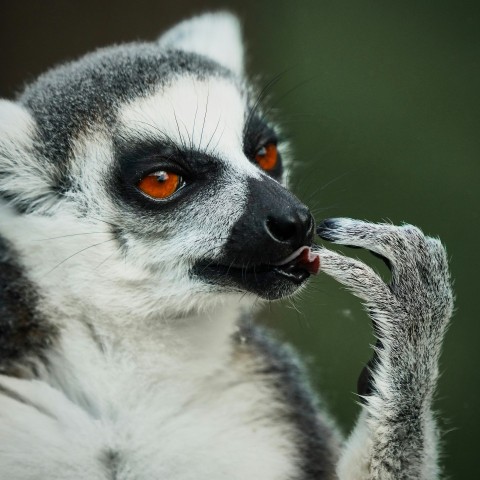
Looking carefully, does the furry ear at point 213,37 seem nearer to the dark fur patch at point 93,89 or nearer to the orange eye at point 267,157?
the dark fur patch at point 93,89

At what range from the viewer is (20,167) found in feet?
5.86

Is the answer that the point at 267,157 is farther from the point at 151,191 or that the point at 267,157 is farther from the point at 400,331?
the point at 400,331

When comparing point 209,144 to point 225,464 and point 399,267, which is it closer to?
point 399,267

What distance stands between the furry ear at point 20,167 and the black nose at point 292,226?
534 mm

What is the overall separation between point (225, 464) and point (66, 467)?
0.35 metres

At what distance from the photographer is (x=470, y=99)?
1.93 meters

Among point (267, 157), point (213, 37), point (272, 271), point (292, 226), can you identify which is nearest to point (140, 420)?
point (272, 271)

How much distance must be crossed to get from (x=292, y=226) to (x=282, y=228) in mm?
24

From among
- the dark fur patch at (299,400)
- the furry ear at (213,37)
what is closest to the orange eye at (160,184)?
the dark fur patch at (299,400)

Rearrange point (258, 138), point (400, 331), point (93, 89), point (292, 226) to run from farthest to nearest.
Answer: point (258, 138)
point (93, 89)
point (400, 331)
point (292, 226)

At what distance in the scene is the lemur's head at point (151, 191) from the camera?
1.71 metres

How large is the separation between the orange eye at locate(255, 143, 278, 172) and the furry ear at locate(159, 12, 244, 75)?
0.40 meters

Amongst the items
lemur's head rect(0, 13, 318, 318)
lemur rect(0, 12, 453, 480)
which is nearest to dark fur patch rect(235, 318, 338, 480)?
lemur rect(0, 12, 453, 480)

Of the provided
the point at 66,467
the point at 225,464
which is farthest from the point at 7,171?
the point at 225,464
